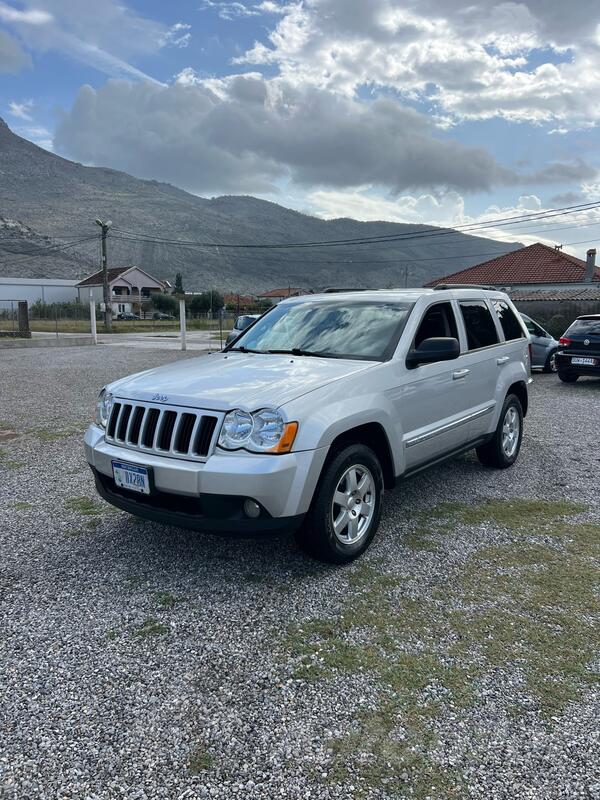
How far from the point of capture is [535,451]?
6.87 m

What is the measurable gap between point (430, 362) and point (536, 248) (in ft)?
145

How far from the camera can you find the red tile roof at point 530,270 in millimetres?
39406

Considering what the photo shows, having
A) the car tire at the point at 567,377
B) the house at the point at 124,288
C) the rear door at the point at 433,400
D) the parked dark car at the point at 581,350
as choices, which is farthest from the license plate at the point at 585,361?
the house at the point at 124,288

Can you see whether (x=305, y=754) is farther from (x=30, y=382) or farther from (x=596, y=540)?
(x=30, y=382)

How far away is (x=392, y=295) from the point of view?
16.2 ft

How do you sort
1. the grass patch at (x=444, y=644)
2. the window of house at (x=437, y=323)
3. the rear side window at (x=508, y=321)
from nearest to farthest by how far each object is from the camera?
the grass patch at (x=444, y=644) → the window of house at (x=437, y=323) → the rear side window at (x=508, y=321)

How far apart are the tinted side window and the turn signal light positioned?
8.56ft

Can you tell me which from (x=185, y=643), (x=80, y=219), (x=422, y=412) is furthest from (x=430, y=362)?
(x=80, y=219)

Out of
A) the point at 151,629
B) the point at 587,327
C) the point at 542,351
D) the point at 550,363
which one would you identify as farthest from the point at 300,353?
the point at 550,363

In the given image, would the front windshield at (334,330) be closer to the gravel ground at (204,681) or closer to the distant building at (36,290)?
the gravel ground at (204,681)

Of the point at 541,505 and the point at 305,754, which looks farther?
the point at 541,505

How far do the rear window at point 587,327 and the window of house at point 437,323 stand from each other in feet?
26.7

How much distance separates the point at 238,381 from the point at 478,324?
2.84 meters

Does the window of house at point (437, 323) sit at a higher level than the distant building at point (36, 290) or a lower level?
lower
